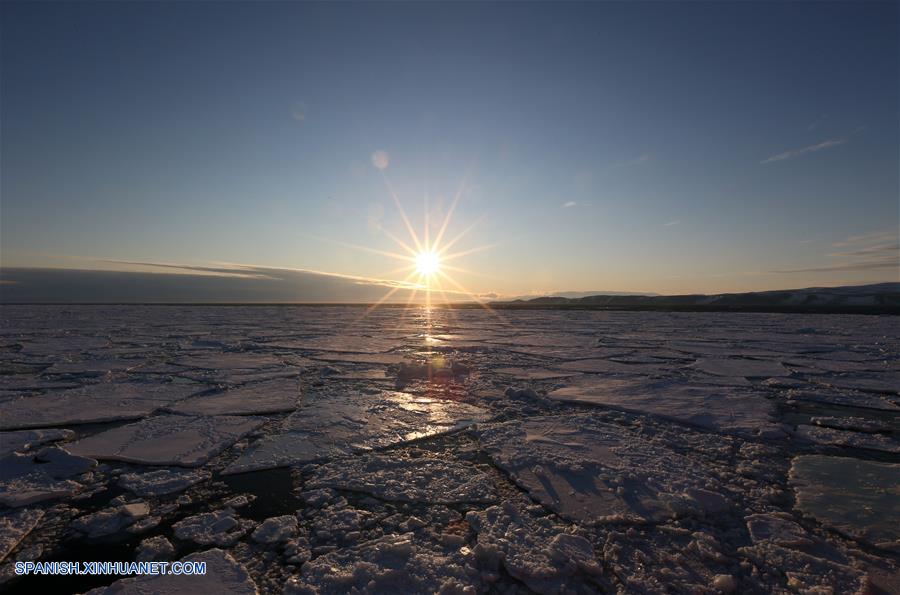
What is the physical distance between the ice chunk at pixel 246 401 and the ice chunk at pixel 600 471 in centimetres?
162

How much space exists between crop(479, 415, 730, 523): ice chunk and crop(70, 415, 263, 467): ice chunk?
4.97 ft

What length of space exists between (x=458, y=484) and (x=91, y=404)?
9.84 ft

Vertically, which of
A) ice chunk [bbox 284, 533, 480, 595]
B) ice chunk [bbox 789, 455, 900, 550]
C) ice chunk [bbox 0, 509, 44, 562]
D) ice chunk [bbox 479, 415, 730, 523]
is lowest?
ice chunk [bbox 0, 509, 44, 562]

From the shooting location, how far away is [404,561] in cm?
129

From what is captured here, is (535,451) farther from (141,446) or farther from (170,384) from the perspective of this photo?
(170,384)

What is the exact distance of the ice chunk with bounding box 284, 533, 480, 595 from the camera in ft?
3.85

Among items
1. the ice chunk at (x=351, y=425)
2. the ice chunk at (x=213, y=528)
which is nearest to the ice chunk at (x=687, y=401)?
the ice chunk at (x=351, y=425)

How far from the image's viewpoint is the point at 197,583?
1210mm

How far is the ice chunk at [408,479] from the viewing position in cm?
172

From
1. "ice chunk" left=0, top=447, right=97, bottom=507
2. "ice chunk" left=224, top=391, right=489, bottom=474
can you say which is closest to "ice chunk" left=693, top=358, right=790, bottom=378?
"ice chunk" left=224, top=391, right=489, bottom=474

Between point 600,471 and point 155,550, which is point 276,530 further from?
point 600,471

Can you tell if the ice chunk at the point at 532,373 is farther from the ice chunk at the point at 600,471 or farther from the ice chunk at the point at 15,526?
the ice chunk at the point at 15,526

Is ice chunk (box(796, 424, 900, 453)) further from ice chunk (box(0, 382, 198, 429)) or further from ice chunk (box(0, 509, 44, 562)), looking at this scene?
ice chunk (box(0, 382, 198, 429))

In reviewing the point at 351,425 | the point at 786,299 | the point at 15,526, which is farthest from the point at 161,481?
the point at 786,299
